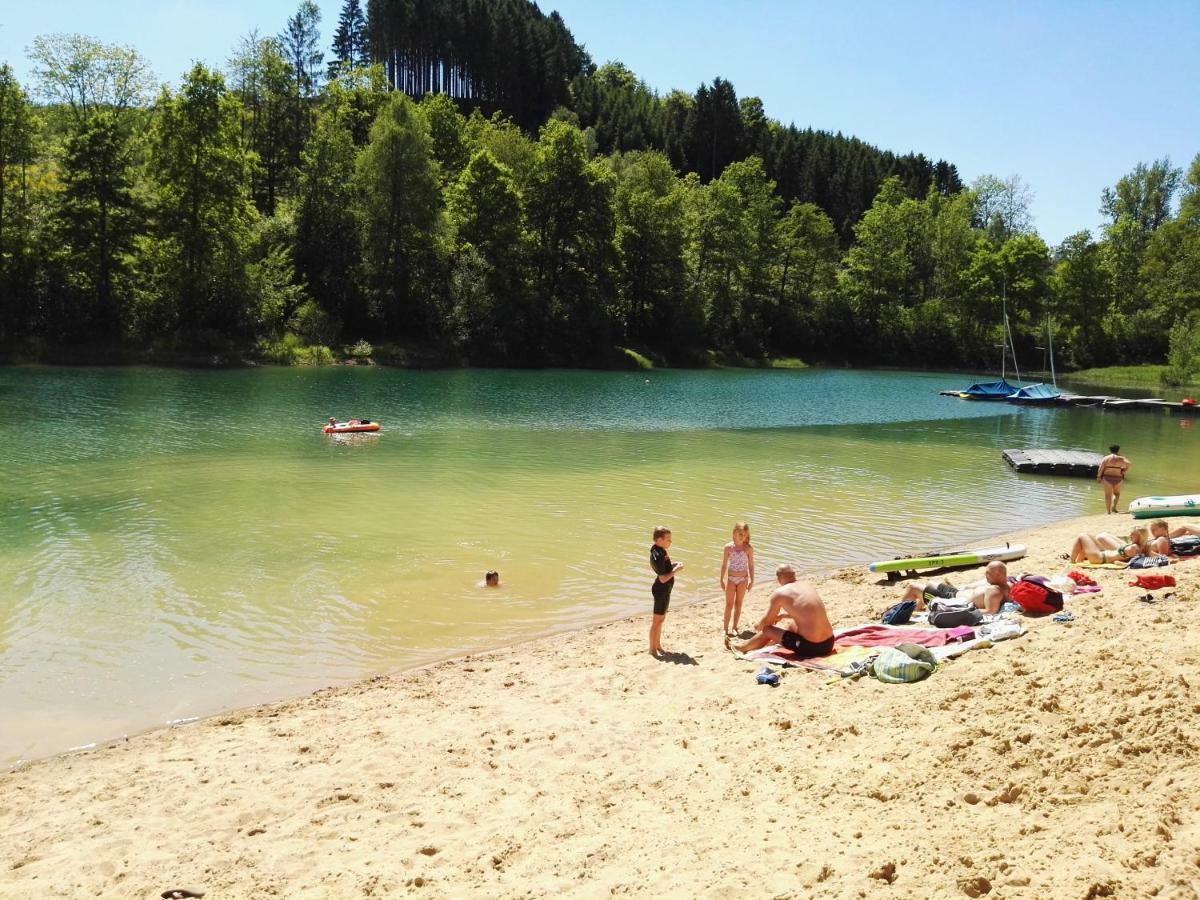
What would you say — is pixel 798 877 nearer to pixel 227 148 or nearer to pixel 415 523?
pixel 415 523

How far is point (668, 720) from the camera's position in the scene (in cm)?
899

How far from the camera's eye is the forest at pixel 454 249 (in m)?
59.2

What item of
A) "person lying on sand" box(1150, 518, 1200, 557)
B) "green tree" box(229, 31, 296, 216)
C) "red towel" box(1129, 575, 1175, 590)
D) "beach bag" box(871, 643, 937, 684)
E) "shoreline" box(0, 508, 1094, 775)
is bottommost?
"shoreline" box(0, 508, 1094, 775)

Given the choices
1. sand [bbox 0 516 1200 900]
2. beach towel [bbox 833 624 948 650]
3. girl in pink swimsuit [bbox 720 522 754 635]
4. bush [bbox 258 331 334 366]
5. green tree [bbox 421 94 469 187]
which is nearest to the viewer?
sand [bbox 0 516 1200 900]

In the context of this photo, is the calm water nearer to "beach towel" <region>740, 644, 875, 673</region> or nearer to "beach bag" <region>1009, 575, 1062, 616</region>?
"beach towel" <region>740, 644, 875, 673</region>

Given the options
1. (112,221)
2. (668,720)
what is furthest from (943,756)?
(112,221)

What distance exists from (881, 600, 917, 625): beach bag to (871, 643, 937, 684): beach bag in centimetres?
192

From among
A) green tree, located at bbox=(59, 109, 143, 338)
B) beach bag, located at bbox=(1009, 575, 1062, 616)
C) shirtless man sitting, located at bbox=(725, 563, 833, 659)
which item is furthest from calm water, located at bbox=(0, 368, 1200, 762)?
green tree, located at bbox=(59, 109, 143, 338)

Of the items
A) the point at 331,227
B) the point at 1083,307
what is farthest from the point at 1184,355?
the point at 331,227

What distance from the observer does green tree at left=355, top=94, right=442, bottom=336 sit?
6956 cm

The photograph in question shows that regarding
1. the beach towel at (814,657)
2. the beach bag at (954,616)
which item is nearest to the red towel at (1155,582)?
the beach bag at (954,616)

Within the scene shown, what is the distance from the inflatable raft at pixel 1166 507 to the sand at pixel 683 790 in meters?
11.3

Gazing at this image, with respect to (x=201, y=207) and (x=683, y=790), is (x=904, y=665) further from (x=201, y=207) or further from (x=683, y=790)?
(x=201, y=207)

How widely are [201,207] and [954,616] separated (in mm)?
63102
